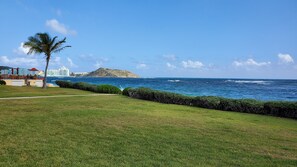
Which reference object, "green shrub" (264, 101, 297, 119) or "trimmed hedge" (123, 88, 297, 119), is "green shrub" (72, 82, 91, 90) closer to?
"trimmed hedge" (123, 88, 297, 119)

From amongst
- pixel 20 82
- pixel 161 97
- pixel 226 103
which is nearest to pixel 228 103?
pixel 226 103

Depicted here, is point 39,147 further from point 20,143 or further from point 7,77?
point 7,77

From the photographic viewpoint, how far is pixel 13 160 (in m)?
5.13

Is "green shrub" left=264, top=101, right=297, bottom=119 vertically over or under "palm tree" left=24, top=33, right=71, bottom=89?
under

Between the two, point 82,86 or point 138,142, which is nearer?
point 138,142

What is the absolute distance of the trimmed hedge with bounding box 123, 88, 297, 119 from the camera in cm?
1200

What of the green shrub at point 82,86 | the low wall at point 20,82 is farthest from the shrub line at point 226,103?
the low wall at point 20,82

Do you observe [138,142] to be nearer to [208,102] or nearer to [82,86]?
[208,102]

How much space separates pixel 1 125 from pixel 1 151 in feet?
9.72

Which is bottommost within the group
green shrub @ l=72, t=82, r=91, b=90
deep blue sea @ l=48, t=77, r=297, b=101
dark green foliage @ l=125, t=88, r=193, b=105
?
deep blue sea @ l=48, t=77, r=297, b=101

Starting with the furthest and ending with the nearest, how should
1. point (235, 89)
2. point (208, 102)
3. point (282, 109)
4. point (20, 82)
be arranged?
point (235, 89) < point (20, 82) < point (208, 102) < point (282, 109)

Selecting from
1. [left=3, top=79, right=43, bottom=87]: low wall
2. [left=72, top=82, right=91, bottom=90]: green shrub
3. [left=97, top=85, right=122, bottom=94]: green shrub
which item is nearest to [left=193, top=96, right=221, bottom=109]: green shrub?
[left=97, top=85, right=122, bottom=94]: green shrub

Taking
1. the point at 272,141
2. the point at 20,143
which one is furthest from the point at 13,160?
the point at 272,141

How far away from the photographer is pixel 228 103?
1390 centimetres
